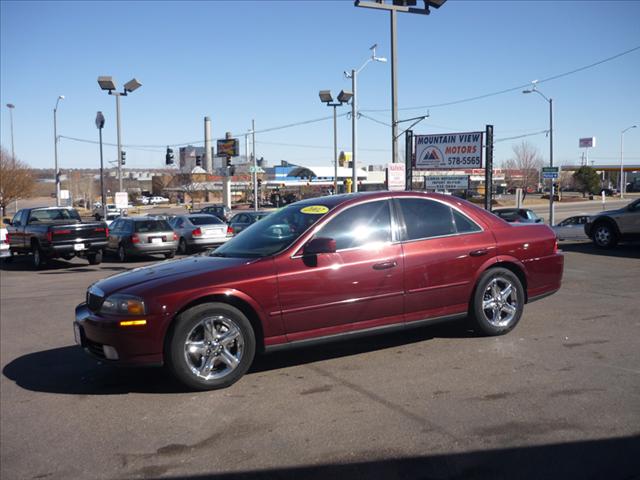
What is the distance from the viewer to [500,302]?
669cm

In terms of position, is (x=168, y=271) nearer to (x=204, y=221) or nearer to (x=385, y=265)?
(x=385, y=265)

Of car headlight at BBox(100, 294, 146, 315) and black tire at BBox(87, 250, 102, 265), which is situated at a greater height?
car headlight at BBox(100, 294, 146, 315)

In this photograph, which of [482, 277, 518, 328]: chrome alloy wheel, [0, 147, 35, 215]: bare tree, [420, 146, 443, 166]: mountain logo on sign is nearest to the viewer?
[482, 277, 518, 328]: chrome alloy wheel

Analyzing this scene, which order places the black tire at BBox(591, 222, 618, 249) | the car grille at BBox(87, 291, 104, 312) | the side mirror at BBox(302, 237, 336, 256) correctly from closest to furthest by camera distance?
the car grille at BBox(87, 291, 104, 312)
the side mirror at BBox(302, 237, 336, 256)
the black tire at BBox(591, 222, 618, 249)

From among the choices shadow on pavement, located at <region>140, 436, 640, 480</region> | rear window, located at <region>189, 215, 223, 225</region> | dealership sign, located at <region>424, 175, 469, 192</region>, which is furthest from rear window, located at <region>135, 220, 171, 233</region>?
shadow on pavement, located at <region>140, 436, 640, 480</region>

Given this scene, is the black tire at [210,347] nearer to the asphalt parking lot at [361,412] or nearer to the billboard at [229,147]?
the asphalt parking lot at [361,412]

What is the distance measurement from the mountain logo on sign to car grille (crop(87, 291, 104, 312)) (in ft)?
51.9

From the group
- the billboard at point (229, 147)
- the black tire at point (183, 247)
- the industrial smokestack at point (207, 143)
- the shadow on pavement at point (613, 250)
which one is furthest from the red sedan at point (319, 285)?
→ the industrial smokestack at point (207, 143)

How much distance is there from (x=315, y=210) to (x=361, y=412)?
2.20 metres

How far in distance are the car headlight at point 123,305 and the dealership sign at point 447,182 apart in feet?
54.3

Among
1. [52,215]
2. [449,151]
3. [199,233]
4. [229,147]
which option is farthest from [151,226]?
[229,147]

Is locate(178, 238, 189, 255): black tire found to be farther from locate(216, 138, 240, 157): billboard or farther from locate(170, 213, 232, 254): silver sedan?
locate(216, 138, 240, 157): billboard

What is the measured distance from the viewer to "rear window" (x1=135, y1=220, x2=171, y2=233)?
18.5 metres

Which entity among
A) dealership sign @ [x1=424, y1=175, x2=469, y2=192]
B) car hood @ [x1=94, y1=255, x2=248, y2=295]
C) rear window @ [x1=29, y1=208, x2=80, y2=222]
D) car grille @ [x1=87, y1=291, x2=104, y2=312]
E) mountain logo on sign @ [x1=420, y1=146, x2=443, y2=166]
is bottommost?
car grille @ [x1=87, y1=291, x2=104, y2=312]
